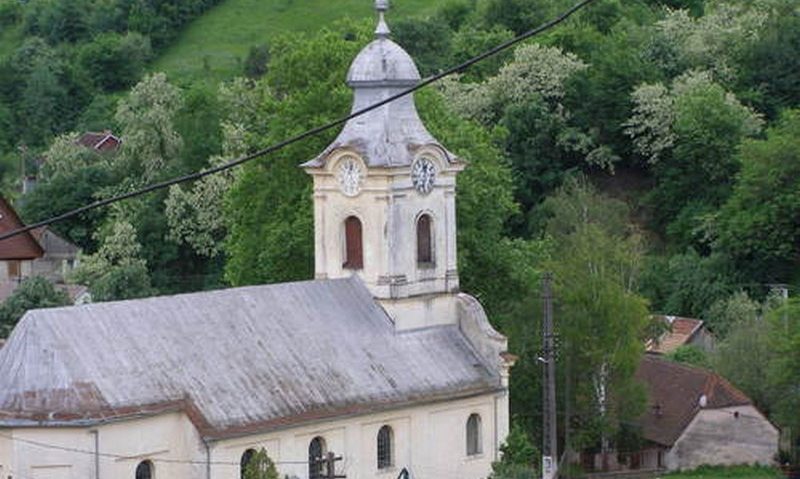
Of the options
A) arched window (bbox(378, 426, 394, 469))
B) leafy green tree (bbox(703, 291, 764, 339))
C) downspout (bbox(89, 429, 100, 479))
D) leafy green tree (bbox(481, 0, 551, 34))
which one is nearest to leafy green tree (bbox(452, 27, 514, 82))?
leafy green tree (bbox(481, 0, 551, 34))

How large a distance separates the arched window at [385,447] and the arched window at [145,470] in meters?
5.75

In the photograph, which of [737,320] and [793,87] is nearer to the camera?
[737,320]

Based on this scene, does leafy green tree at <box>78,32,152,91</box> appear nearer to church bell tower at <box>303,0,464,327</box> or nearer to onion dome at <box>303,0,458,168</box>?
onion dome at <box>303,0,458,168</box>

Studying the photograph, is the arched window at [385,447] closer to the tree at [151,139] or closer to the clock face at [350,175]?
the clock face at [350,175]

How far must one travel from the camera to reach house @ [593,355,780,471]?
5994 centimetres

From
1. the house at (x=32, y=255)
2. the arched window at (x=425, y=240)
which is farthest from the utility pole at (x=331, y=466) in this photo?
the house at (x=32, y=255)

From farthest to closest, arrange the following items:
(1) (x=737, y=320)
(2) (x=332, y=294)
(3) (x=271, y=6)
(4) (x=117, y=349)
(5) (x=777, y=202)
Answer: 1. (3) (x=271, y=6)
2. (5) (x=777, y=202)
3. (1) (x=737, y=320)
4. (2) (x=332, y=294)
5. (4) (x=117, y=349)

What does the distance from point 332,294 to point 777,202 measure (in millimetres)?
24981

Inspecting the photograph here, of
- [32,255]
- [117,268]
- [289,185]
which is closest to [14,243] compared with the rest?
[32,255]

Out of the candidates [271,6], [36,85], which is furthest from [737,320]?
[271,6]

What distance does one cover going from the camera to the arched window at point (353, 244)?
53062 mm

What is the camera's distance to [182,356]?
158ft

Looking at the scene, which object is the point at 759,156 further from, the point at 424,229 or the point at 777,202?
the point at 424,229

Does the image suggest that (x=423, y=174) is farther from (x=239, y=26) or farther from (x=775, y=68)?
(x=239, y=26)
